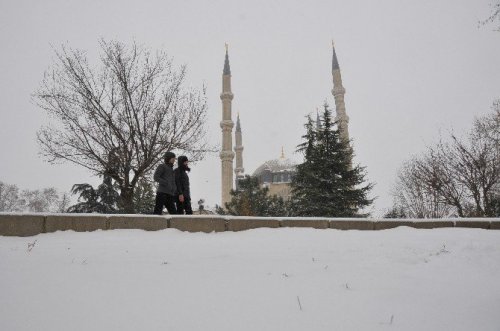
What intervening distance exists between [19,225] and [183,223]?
234cm

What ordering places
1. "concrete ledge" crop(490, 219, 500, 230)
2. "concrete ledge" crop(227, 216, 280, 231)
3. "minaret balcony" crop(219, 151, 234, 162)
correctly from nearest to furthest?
"concrete ledge" crop(227, 216, 280, 231)
"concrete ledge" crop(490, 219, 500, 230)
"minaret balcony" crop(219, 151, 234, 162)

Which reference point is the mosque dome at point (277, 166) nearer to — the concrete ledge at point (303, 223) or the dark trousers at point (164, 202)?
the dark trousers at point (164, 202)

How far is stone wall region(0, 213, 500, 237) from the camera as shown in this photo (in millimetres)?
4980

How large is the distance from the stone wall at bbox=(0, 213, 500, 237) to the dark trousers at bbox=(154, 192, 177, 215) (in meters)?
1.29

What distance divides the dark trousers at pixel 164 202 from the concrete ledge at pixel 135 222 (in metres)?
1.26

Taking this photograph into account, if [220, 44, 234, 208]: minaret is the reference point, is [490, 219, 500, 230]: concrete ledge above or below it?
below

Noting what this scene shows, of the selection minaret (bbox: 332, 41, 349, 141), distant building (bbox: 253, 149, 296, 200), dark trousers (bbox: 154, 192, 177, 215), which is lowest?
dark trousers (bbox: 154, 192, 177, 215)

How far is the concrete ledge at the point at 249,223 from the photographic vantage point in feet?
17.9

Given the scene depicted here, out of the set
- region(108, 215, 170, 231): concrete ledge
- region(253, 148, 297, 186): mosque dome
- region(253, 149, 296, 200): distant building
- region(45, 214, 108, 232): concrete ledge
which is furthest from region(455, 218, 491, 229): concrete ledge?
region(253, 148, 297, 186): mosque dome

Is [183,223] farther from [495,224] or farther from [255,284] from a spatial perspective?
[495,224]

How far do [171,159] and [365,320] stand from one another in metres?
5.35

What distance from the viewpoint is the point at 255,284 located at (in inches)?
111

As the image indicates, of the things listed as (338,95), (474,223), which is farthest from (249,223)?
(338,95)

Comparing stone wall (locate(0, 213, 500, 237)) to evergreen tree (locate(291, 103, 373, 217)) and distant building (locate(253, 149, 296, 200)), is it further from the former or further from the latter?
distant building (locate(253, 149, 296, 200))
